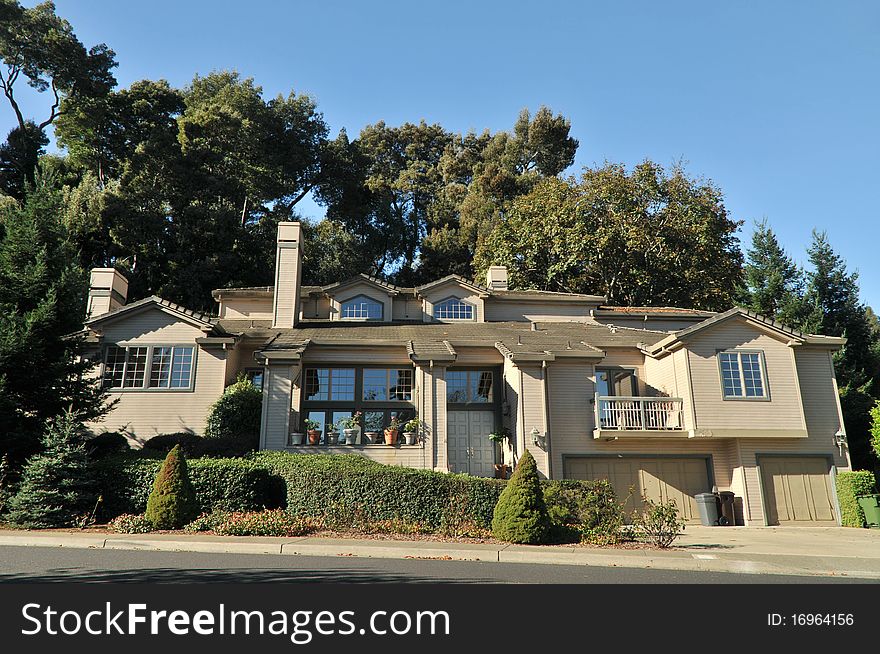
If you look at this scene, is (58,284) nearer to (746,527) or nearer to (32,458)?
(32,458)

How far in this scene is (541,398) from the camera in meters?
20.2

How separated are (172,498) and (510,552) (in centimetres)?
703

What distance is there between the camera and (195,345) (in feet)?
68.7

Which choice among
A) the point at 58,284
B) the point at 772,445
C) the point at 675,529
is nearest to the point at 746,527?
the point at 772,445

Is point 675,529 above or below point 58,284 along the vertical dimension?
below

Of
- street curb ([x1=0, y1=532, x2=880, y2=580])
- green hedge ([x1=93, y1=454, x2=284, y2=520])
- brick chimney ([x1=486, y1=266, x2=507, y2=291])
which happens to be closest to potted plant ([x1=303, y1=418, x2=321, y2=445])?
green hedge ([x1=93, y1=454, x2=284, y2=520])

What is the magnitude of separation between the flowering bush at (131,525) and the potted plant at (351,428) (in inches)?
283

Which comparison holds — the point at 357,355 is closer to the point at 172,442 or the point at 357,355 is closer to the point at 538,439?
the point at 172,442

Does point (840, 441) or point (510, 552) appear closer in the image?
point (510, 552)

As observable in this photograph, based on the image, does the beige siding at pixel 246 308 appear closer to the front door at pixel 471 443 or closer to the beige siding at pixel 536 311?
the beige siding at pixel 536 311

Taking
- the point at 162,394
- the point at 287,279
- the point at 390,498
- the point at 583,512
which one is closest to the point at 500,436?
the point at 583,512

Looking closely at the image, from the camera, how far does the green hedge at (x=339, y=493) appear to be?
545 inches

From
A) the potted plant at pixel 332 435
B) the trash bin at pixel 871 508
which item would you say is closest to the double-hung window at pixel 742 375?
the trash bin at pixel 871 508

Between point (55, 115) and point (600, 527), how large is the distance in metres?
47.3
